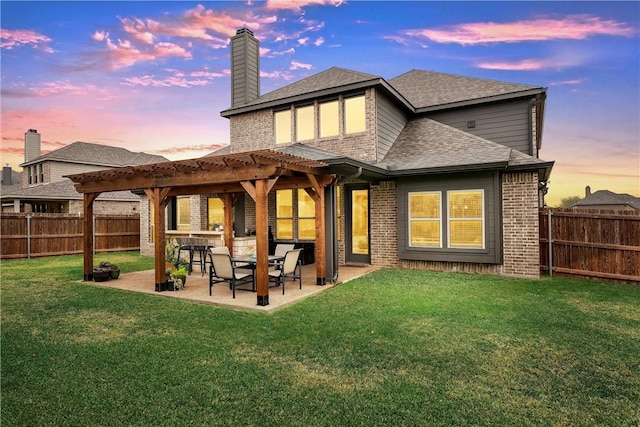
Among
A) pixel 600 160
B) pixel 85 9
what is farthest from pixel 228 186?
pixel 600 160

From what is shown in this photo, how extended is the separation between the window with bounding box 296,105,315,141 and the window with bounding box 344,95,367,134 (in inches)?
49.9

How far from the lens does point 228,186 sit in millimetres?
9938

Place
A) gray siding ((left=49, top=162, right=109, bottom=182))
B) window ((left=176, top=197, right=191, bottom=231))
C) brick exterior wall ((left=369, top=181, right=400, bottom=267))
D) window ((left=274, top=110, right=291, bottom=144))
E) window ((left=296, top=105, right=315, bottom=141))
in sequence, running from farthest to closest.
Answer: gray siding ((left=49, top=162, right=109, bottom=182)) → window ((left=176, top=197, right=191, bottom=231)) → window ((left=274, top=110, right=291, bottom=144)) → window ((left=296, top=105, right=315, bottom=141)) → brick exterior wall ((left=369, top=181, right=400, bottom=267))

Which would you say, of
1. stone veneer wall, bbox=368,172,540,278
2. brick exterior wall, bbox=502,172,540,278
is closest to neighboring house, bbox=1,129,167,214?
stone veneer wall, bbox=368,172,540,278

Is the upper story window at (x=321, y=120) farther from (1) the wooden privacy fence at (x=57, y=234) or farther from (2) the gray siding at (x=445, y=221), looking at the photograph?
(1) the wooden privacy fence at (x=57, y=234)

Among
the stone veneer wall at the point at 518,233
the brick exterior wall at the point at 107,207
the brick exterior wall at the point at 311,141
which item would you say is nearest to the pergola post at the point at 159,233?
the brick exterior wall at the point at 311,141

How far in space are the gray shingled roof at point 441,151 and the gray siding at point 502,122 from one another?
880mm

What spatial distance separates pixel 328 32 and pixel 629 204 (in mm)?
37845

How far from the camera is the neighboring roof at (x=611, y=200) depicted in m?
34.9

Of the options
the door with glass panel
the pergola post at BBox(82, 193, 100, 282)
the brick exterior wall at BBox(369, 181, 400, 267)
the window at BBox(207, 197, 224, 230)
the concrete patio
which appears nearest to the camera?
the concrete patio

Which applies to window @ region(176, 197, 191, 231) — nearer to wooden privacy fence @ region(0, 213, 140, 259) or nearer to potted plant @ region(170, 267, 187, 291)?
wooden privacy fence @ region(0, 213, 140, 259)

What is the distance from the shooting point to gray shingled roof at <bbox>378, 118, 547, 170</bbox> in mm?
9039

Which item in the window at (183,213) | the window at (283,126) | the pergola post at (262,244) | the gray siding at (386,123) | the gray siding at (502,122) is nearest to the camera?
the pergola post at (262,244)

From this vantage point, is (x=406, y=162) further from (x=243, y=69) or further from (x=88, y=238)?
(x=88, y=238)
